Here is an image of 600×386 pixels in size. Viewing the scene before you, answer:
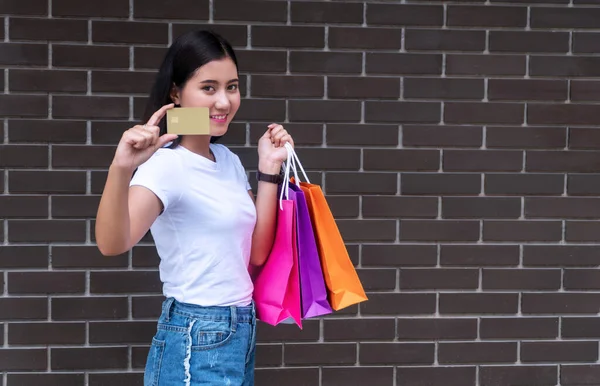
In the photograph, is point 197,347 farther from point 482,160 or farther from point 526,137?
point 526,137

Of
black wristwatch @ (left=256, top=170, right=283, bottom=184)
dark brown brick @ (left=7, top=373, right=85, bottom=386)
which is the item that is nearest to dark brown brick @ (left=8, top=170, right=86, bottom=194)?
dark brown brick @ (left=7, top=373, right=85, bottom=386)

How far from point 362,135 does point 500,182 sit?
70cm

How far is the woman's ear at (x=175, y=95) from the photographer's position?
87.1 inches

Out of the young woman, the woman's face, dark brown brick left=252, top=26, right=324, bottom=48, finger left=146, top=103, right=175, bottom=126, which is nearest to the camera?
finger left=146, top=103, right=175, bottom=126

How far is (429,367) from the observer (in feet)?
11.2

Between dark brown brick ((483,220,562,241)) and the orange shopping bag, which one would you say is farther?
dark brown brick ((483,220,562,241))

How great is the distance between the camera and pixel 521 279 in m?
3.39

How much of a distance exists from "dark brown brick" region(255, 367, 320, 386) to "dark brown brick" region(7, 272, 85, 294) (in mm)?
927

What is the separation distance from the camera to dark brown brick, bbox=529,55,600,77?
332 cm

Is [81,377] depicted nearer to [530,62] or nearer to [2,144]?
[2,144]

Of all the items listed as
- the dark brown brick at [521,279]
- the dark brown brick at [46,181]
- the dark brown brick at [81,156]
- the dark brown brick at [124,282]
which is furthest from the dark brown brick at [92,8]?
the dark brown brick at [521,279]

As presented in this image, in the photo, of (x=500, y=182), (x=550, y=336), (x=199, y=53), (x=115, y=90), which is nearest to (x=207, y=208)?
(x=199, y=53)

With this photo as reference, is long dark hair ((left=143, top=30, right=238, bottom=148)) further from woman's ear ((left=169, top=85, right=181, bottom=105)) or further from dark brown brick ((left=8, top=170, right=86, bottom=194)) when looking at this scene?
dark brown brick ((left=8, top=170, right=86, bottom=194))

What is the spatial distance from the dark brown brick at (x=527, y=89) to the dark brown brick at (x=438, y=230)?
0.62 metres
